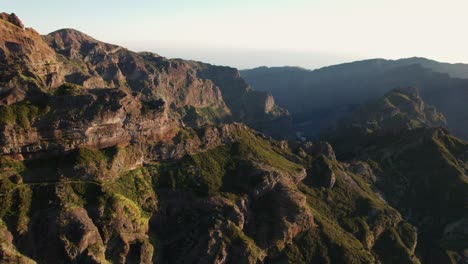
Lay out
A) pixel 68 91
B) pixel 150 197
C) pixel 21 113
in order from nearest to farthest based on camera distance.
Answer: pixel 21 113, pixel 150 197, pixel 68 91

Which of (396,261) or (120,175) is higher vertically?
(120,175)

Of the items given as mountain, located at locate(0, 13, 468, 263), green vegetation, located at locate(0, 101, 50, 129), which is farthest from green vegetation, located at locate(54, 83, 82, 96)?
green vegetation, located at locate(0, 101, 50, 129)

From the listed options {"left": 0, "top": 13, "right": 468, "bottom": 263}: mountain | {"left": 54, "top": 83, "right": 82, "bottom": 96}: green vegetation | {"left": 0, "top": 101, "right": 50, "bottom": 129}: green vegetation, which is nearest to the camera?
{"left": 0, "top": 13, "right": 468, "bottom": 263}: mountain

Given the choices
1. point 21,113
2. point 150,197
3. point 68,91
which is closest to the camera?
point 21,113

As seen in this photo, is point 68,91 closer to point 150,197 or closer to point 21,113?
point 21,113

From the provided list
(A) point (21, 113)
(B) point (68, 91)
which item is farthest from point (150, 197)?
(A) point (21, 113)

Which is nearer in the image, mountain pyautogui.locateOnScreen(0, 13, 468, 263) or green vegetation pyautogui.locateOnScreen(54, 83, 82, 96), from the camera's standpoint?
mountain pyautogui.locateOnScreen(0, 13, 468, 263)

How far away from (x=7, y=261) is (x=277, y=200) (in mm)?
91165

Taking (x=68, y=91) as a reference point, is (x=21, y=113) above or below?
below

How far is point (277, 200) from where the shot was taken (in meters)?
160

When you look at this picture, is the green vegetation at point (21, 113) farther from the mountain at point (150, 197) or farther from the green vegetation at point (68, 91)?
the green vegetation at point (68, 91)

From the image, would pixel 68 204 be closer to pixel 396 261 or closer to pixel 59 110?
pixel 59 110

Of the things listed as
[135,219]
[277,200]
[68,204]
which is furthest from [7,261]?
[277,200]

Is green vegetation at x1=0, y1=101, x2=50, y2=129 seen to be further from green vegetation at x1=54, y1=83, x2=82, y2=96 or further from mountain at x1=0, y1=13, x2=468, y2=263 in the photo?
green vegetation at x1=54, y1=83, x2=82, y2=96
